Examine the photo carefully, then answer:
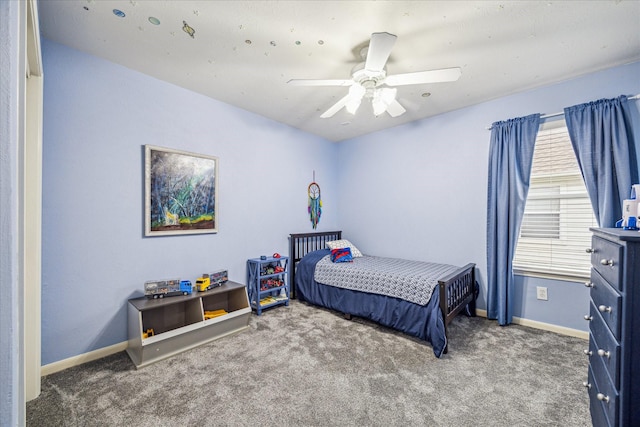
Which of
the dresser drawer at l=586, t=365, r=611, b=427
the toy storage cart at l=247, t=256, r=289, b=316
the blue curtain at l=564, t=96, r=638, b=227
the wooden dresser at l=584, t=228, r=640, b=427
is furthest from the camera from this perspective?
the toy storage cart at l=247, t=256, r=289, b=316

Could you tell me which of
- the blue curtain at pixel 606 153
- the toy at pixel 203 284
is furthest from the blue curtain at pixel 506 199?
the toy at pixel 203 284

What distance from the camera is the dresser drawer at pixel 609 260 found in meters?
Result: 0.99

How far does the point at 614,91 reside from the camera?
7.51 feet

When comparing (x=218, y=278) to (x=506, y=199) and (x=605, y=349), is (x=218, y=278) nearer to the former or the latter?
(x=605, y=349)

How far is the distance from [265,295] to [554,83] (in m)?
3.81

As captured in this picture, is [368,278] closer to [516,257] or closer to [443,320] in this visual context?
[443,320]

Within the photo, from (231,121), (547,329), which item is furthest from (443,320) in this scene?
(231,121)

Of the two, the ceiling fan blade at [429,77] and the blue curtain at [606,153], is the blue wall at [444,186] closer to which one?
the blue curtain at [606,153]

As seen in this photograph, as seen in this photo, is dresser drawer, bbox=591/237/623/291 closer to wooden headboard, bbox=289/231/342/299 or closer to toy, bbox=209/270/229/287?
toy, bbox=209/270/229/287

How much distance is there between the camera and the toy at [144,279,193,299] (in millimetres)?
2258

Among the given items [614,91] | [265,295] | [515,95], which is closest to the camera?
[614,91]

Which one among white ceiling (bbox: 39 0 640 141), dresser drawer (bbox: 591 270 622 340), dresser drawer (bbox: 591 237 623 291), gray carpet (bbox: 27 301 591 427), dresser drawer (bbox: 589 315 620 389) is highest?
white ceiling (bbox: 39 0 640 141)

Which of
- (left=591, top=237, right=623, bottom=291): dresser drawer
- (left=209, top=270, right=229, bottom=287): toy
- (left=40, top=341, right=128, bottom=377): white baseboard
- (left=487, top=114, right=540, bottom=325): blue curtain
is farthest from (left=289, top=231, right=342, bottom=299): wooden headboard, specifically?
(left=591, top=237, right=623, bottom=291): dresser drawer

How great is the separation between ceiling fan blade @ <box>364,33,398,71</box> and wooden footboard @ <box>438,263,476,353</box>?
1788mm
